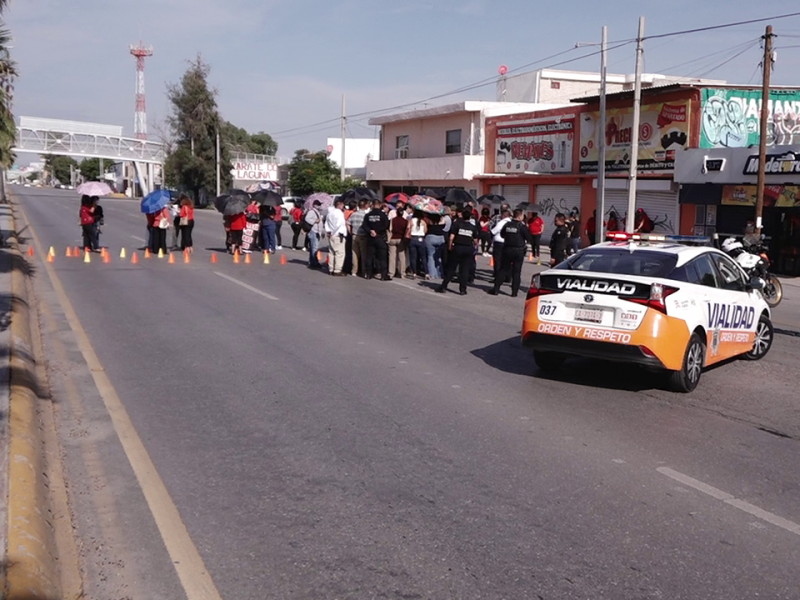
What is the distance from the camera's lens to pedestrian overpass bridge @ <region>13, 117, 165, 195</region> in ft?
282

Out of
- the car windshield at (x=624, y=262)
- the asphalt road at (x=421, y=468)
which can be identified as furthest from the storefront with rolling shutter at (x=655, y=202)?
the car windshield at (x=624, y=262)

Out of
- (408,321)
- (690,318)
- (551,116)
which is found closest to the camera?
(690,318)

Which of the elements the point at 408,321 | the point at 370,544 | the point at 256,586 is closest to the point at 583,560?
the point at 370,544

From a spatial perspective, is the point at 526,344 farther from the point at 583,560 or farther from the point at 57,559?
the point at 57,559

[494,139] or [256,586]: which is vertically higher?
[494,139]

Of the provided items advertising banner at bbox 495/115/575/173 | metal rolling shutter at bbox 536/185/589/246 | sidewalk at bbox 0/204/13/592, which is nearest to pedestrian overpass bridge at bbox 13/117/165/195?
advertising banner at bbox 495/115/575/173

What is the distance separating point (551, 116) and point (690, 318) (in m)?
28.3

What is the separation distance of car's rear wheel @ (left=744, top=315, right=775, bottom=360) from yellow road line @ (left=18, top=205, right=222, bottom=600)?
7.51m

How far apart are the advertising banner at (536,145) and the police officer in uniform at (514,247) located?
19.0 m

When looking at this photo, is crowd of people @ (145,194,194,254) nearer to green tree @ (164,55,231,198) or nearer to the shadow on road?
the shadow on road

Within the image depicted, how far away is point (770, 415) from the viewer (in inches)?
318

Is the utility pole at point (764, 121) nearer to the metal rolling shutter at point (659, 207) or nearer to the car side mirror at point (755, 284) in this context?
the metal rolling shutter at point (659, 207)

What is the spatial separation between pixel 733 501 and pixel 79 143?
9236 cm

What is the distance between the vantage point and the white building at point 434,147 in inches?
1618
